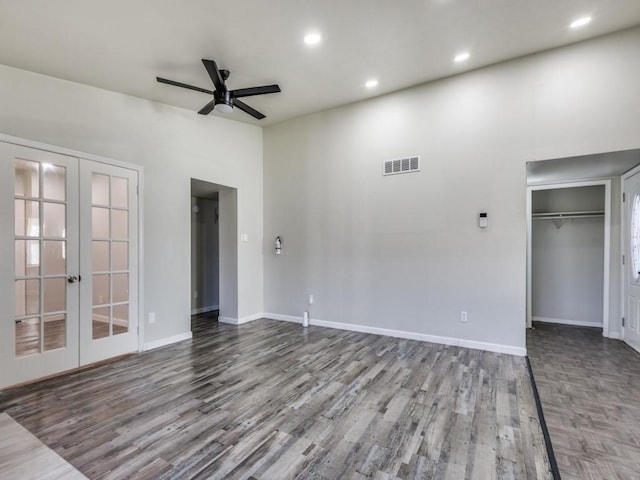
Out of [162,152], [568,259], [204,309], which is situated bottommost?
[204,309]

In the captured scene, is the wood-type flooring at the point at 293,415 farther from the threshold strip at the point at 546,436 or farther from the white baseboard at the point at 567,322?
the white baseboard at the point at 567,322

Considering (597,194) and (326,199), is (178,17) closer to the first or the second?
(326,199)

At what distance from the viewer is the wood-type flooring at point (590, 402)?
198 cm

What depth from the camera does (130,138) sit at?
13.2ft

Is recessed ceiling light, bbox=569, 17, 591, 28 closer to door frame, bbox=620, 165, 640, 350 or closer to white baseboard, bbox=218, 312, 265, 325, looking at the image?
door frame, bbox=620, 165, 640, 350

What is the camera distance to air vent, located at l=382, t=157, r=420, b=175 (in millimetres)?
4543

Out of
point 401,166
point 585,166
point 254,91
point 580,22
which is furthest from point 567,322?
point 254,91

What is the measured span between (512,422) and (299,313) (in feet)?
12.0

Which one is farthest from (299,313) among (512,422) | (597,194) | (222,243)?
(597,194)

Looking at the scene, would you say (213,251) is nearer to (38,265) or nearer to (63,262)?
(63,262)

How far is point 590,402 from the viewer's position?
107 inches

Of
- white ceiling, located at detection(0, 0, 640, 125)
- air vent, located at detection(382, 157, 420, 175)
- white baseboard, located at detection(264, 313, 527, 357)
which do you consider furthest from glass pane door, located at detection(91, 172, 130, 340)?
air vent, located at detection(382, 157, 420, 175)

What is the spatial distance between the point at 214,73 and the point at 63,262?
2.62m

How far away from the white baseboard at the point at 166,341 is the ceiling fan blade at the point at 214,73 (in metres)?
3.33
